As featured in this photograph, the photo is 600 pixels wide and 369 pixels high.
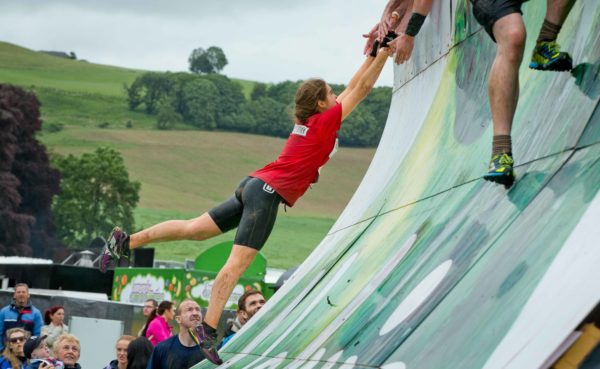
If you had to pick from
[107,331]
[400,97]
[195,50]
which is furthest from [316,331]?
[195,50]

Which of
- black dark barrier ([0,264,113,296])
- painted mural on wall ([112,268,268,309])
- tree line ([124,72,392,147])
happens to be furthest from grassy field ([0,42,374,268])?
painted mural on wall ([112,268,268,309])

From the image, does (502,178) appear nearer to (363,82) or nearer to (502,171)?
(502,171)

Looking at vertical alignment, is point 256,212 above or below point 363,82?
below

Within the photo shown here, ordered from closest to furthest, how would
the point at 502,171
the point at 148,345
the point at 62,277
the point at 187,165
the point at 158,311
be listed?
the point at 502,171
the point at 148,345
the point at 158,311
the point at 62,277
the point at 187,165

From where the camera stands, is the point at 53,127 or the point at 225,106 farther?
the point at 225,106

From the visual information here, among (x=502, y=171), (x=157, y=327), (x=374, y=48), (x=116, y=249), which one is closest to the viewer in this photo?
(x=502, y=171)

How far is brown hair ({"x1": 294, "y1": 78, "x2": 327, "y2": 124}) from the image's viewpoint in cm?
691

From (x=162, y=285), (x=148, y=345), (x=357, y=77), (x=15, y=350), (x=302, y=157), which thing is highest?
(x=357, y=77)

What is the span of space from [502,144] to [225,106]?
121m

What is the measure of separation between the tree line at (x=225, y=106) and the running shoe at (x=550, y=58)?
8723 cm

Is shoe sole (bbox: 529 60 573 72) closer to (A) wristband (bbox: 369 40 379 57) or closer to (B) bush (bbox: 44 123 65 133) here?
(A) wristband (bbox: 369 40 379 57)

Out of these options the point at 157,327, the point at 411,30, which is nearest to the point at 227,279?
the point at 411,30

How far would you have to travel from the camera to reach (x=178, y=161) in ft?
354

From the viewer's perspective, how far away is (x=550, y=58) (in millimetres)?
4773
